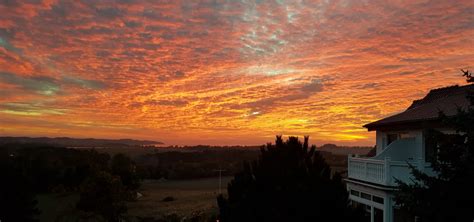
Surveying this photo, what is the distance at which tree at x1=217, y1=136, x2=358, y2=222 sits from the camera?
9398mm

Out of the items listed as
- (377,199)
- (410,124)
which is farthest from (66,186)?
(410,124)

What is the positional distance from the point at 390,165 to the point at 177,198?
49.7 meters

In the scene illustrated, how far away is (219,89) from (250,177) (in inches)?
728

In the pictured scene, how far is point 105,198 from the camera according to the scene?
37.3 m

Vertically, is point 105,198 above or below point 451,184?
below

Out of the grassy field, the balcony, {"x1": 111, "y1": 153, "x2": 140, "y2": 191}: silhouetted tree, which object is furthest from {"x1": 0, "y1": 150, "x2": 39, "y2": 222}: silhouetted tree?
{"x1": 111, "y1": 153, "x2": 140, "y2": 191}: silhouetted tree

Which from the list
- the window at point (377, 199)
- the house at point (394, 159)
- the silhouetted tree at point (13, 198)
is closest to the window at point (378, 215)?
the house at point (394, 159)

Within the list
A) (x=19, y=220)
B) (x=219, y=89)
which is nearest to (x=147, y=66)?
(x=219, y=89)

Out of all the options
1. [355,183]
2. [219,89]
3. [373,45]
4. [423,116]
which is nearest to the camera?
[423,116]

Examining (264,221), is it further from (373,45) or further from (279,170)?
(373,45)

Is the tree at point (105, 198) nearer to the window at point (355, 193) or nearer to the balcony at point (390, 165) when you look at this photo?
the window at point (355, 193)

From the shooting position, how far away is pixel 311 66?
24906mm

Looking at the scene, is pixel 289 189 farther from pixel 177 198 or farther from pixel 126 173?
pixel 126 173

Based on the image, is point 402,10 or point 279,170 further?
point 402,10
